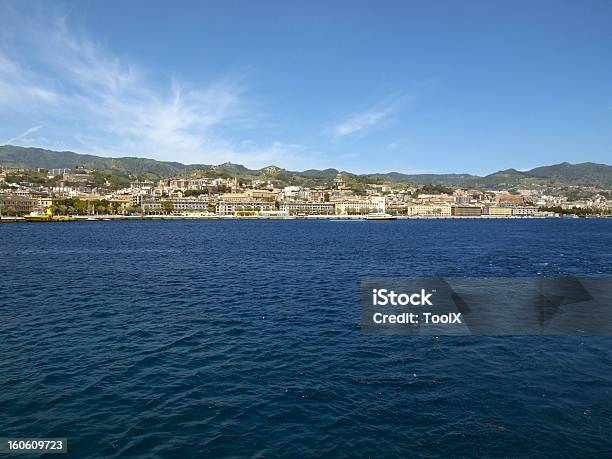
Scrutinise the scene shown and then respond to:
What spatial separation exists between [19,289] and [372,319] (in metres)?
20.7

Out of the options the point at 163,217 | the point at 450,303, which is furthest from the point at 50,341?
the point at 163,217

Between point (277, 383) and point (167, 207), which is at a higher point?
point (167, 207)

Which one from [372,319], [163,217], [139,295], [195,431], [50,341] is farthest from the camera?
[163,217]

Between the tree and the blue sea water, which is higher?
the tree

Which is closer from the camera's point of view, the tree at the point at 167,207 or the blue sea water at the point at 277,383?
the blue sea water at the point at 277,383

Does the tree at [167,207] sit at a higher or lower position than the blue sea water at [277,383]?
higher

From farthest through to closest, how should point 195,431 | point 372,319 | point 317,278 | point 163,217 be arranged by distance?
1. point 163,217
2. point 317,278
3. point 372,319
4. point 195,431

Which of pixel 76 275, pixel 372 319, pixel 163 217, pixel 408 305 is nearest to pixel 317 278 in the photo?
pixel 408 305

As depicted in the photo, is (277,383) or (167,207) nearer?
(277,383)

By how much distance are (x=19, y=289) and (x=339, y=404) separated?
2375cm

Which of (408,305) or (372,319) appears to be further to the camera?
(408,305)

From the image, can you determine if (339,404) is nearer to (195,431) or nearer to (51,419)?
(195,431)

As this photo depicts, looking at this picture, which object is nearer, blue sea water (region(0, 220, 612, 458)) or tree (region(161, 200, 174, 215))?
blue sea water (region(0, 220, 612, 458))

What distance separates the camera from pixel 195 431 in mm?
10094
